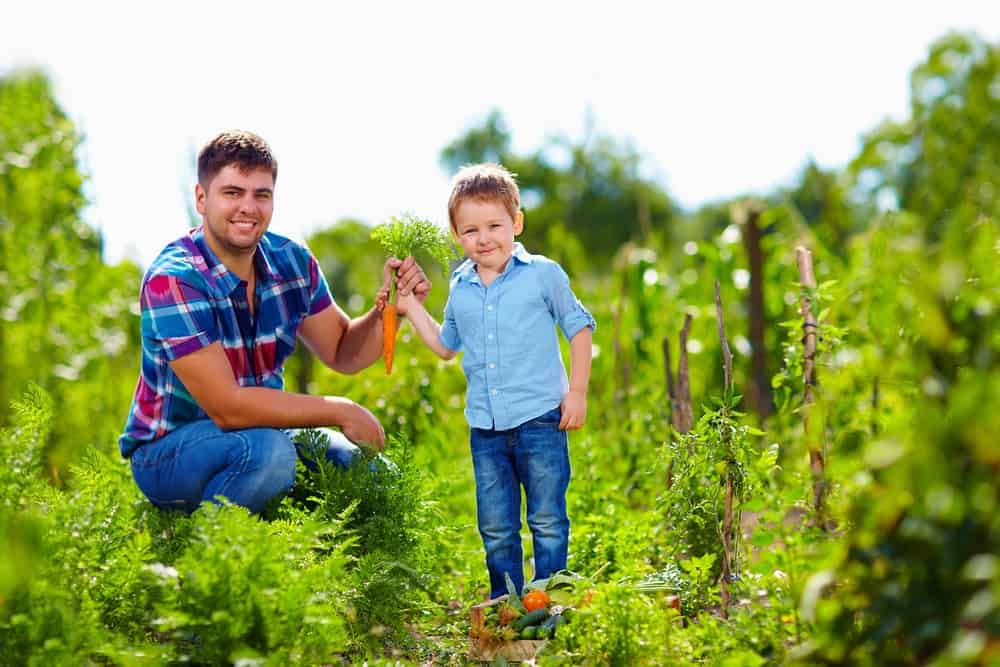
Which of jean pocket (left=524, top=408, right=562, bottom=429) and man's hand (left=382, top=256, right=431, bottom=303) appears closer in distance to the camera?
jean pocket (left=524, top=408, right=562, bottom=429)

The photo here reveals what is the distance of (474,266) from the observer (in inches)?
120

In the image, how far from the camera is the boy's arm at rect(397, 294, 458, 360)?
3.04 meters

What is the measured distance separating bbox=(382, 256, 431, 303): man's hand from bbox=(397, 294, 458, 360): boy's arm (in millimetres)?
31

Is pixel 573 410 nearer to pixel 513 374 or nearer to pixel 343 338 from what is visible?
pixel 513 374

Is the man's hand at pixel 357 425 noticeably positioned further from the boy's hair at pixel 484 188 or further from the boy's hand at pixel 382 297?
the boy's hair at pixel 484 188

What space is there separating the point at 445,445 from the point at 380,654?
1.74 m

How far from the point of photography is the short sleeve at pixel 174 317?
9.43ft

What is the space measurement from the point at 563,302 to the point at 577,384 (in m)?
0.24

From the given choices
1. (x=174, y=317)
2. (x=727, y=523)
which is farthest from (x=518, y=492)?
(x=174, y=317)

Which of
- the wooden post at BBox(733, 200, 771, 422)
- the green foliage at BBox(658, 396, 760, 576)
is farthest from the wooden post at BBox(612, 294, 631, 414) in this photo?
the green foliage at BBox(658, 396, 760, 576)

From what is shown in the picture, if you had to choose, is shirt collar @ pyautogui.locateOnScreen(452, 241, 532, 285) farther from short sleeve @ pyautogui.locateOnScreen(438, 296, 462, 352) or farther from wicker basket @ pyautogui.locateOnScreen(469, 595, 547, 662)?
wicker basket @ pyautogui.locateOnScreen(469, 595, 547, 662)

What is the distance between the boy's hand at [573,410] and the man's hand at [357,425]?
626 millimetres

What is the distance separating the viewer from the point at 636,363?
16.9ft

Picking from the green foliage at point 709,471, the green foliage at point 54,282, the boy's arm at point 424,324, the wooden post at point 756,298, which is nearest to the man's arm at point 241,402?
the boy's arm at point 424,324
